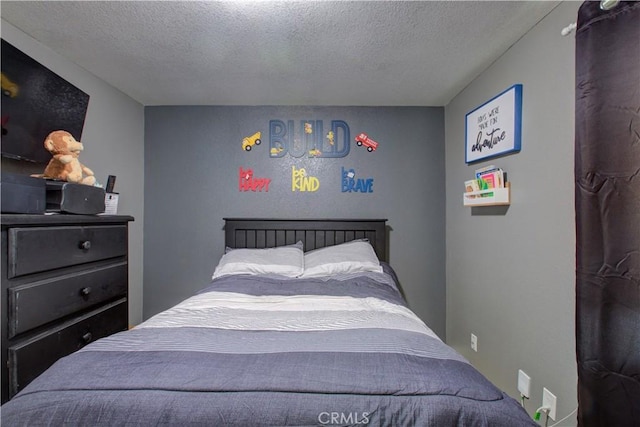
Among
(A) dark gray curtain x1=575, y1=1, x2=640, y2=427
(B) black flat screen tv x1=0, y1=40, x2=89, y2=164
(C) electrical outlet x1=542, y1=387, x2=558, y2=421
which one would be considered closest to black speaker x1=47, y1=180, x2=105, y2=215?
(B) black flat screen tv x1=0, y1=40, x2=89, y2=164

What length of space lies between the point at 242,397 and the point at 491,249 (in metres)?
1.97

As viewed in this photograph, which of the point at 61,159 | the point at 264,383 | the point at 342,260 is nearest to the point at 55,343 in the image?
the point at 61,159

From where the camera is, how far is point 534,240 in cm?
172

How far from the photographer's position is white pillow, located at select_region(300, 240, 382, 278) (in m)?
2.34

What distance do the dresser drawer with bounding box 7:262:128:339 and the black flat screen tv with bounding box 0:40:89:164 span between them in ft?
2.53

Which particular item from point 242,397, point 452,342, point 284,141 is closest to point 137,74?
point 284,141

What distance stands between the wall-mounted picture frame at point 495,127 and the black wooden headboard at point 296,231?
3.36 feet

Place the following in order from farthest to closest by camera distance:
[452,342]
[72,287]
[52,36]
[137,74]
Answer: [452,342]
[137,74]
[52,36]
[72,287]

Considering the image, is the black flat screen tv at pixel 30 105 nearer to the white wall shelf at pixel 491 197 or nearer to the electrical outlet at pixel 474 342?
the white wall shelf at pixel 491 197

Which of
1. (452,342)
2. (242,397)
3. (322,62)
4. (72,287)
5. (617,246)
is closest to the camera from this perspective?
(242,397)

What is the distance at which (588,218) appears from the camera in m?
1.20

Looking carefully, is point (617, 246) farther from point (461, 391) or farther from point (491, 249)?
point (491, 249)

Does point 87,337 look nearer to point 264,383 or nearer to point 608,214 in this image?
point 264,383

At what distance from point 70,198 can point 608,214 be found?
2422 mm
